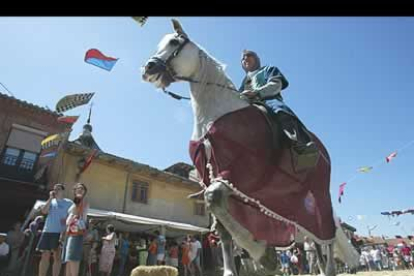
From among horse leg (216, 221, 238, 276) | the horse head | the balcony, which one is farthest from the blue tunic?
the balcony

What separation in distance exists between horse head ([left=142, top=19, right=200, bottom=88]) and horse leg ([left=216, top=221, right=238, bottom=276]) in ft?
5.80

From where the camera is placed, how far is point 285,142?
364cm

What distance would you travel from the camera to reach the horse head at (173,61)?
369cm

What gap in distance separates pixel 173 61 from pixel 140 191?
18.6 m

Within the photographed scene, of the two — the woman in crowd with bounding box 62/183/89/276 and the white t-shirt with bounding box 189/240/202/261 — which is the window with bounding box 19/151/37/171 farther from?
the woman in crowd with bounding box 62/183/89/276

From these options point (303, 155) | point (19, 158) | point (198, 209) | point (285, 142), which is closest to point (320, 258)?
point (303, 155)

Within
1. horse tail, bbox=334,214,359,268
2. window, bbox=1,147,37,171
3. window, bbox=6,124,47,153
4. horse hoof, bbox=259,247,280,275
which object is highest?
window, bbox=6,124,47,153

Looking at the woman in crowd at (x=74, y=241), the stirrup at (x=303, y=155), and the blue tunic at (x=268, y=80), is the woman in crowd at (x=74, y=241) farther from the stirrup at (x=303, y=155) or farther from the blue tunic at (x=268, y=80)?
the stirrup at (x=303, y=155)

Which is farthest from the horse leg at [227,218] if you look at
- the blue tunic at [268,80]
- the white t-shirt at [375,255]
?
the white t-shirt at [375,255]

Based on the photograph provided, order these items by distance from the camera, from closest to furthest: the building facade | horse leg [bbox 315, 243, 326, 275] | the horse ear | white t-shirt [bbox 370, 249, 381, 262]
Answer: horse leg [bbox 315, 243, 326, 275] → the horse ear → the building facade → white t-shirt [bbox 370, 249, 381, 262]

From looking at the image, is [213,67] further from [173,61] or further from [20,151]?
[20,151]

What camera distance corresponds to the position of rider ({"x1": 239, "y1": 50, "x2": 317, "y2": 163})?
3.56 m

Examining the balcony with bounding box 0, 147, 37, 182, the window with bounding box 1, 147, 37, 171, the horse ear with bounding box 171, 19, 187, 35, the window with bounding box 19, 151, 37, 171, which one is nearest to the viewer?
the horse ear with bounding box 171, 19, 187, 35
